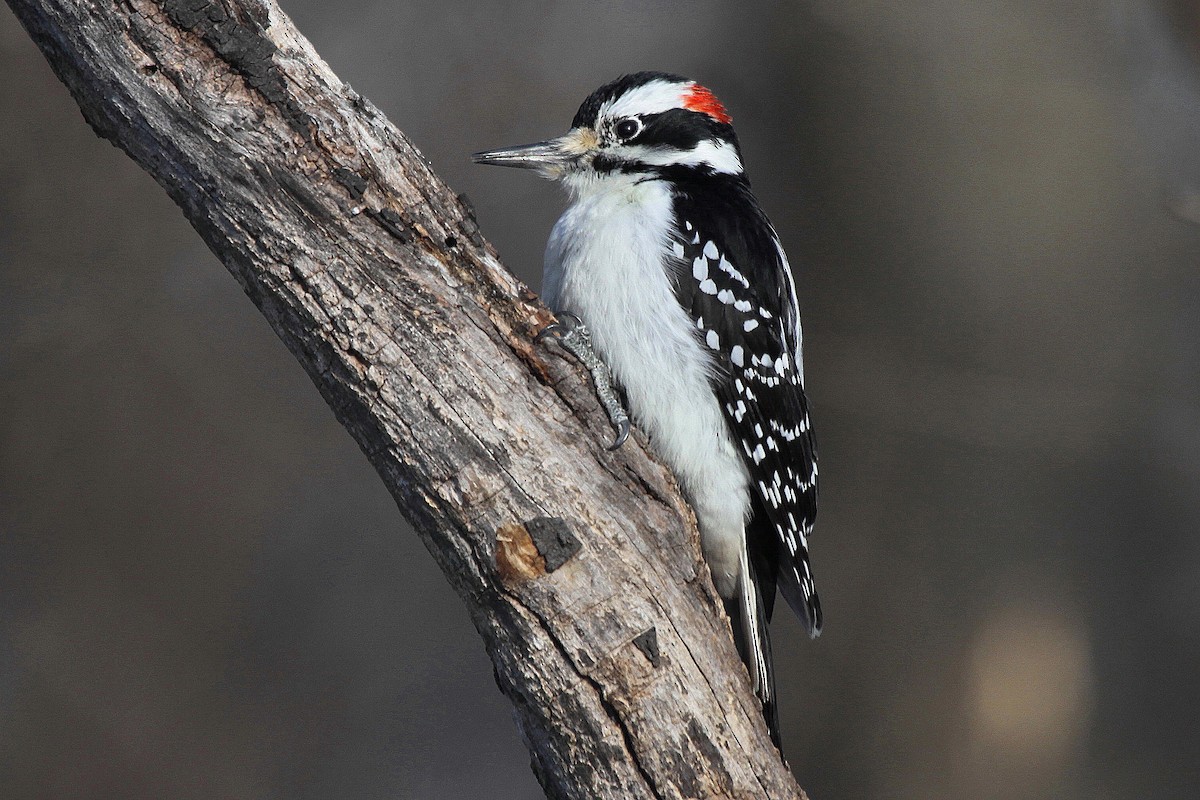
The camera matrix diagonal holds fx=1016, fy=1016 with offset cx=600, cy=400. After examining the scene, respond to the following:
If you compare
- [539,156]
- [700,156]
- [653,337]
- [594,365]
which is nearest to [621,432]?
[594,365]

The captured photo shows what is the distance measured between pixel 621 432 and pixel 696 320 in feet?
1.65

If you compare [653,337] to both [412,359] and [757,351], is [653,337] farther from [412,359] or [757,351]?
[412,359]

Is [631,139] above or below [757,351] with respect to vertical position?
above

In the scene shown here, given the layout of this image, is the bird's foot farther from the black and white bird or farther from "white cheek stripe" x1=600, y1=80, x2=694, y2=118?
"white cheek stripe" x1=600, y1=80, x2=694, y2=118

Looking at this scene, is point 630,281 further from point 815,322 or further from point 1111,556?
point 1111,556

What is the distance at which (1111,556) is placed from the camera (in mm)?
4422

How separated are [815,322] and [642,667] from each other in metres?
2.99

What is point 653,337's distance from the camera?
89.9 inches

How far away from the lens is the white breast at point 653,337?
7.41 feet

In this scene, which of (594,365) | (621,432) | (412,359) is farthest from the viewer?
(594,365)

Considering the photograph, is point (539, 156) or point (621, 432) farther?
point (539, 156)

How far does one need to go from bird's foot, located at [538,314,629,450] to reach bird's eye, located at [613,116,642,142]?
0.65m

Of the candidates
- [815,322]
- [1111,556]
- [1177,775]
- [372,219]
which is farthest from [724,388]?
Answer: [1177,775]

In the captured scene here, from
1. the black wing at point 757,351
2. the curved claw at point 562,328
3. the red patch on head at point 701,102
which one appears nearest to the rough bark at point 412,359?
the curved claw at point 562,328
